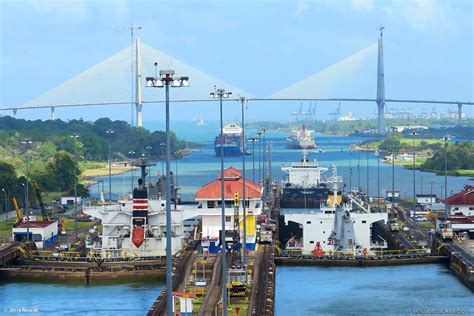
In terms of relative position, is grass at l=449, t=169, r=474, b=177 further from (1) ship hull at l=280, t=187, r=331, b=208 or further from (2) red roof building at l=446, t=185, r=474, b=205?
(2) red roof building at l=446, t=185, r=474, b=205

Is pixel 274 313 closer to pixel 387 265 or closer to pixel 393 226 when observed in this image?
pixel 387 265

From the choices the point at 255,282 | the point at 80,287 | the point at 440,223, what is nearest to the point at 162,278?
the point at 80,287

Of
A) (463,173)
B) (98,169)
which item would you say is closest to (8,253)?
(463,173)

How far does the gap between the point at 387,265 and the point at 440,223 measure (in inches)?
199

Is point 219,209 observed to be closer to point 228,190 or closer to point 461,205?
point 228,190

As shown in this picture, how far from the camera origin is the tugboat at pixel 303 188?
63.5 m

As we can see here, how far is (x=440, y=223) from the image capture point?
45000mm

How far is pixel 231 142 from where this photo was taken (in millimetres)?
143500

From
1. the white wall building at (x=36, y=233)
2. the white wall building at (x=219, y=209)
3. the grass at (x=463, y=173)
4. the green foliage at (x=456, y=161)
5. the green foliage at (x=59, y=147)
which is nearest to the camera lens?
the white wall building at (x=219, y=209)

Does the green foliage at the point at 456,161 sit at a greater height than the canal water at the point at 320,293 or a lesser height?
greater

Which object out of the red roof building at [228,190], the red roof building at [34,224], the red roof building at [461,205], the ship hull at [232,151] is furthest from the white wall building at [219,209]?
the ship hull at [232,151]

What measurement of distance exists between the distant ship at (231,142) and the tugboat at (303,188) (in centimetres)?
5891

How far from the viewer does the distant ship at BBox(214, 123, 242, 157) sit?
5285 inches

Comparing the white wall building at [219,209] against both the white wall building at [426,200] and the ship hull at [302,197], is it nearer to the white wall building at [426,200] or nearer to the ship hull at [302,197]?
the white wall building at [426,200]
